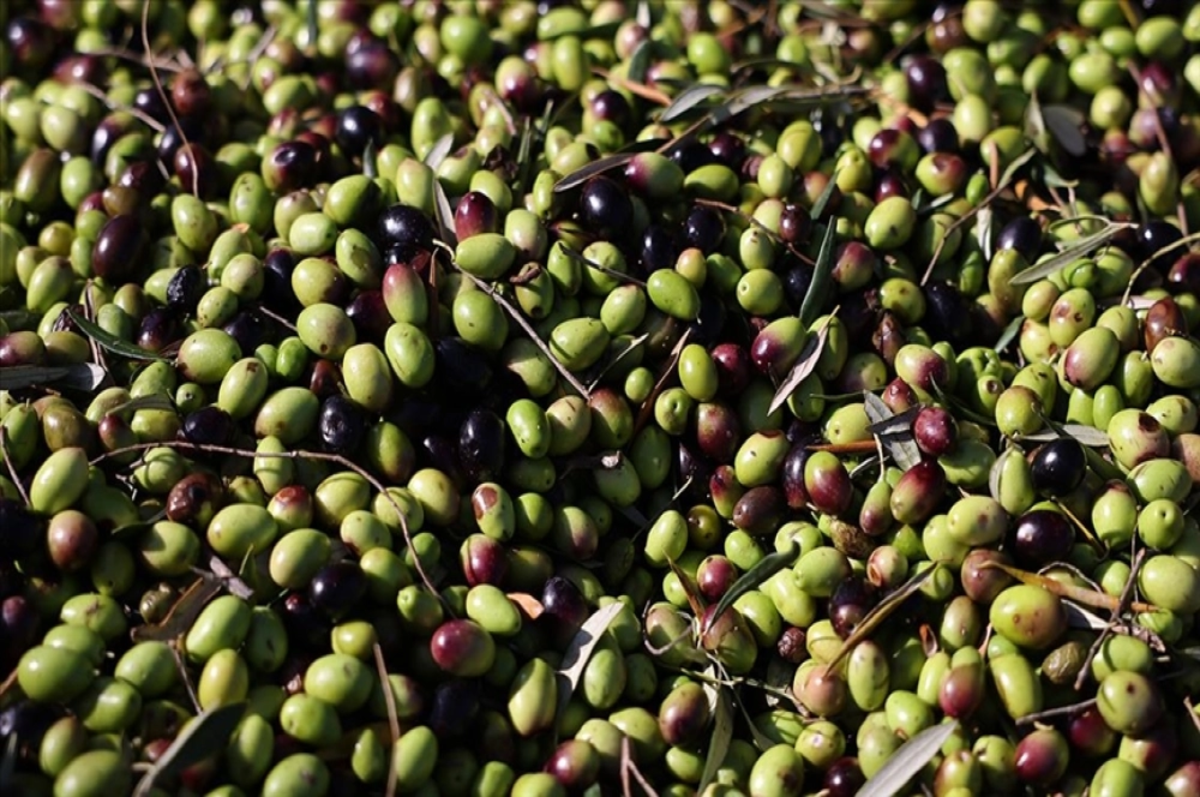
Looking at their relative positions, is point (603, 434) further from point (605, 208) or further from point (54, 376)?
point (54, 376)

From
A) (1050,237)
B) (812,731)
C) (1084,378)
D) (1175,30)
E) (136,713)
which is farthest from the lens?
(1175,30)

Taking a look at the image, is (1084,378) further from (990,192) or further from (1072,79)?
(1072,79)

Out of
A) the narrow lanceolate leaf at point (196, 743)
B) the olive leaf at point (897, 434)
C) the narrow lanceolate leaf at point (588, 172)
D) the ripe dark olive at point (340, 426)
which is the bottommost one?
the olive leaf at point (897, 434)

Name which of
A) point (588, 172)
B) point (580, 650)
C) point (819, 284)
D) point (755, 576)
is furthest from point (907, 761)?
point (588, 172)

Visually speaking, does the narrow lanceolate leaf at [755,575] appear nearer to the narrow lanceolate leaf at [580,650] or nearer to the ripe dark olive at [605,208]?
the narrow lanceolate leaf at [580,650]

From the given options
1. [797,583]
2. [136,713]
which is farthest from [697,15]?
[136,713]

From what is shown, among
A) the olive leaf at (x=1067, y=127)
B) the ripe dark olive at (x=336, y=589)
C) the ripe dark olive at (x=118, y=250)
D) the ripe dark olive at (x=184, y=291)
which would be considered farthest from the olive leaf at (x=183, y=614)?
the olive leaf at (x=1067, y=127)
